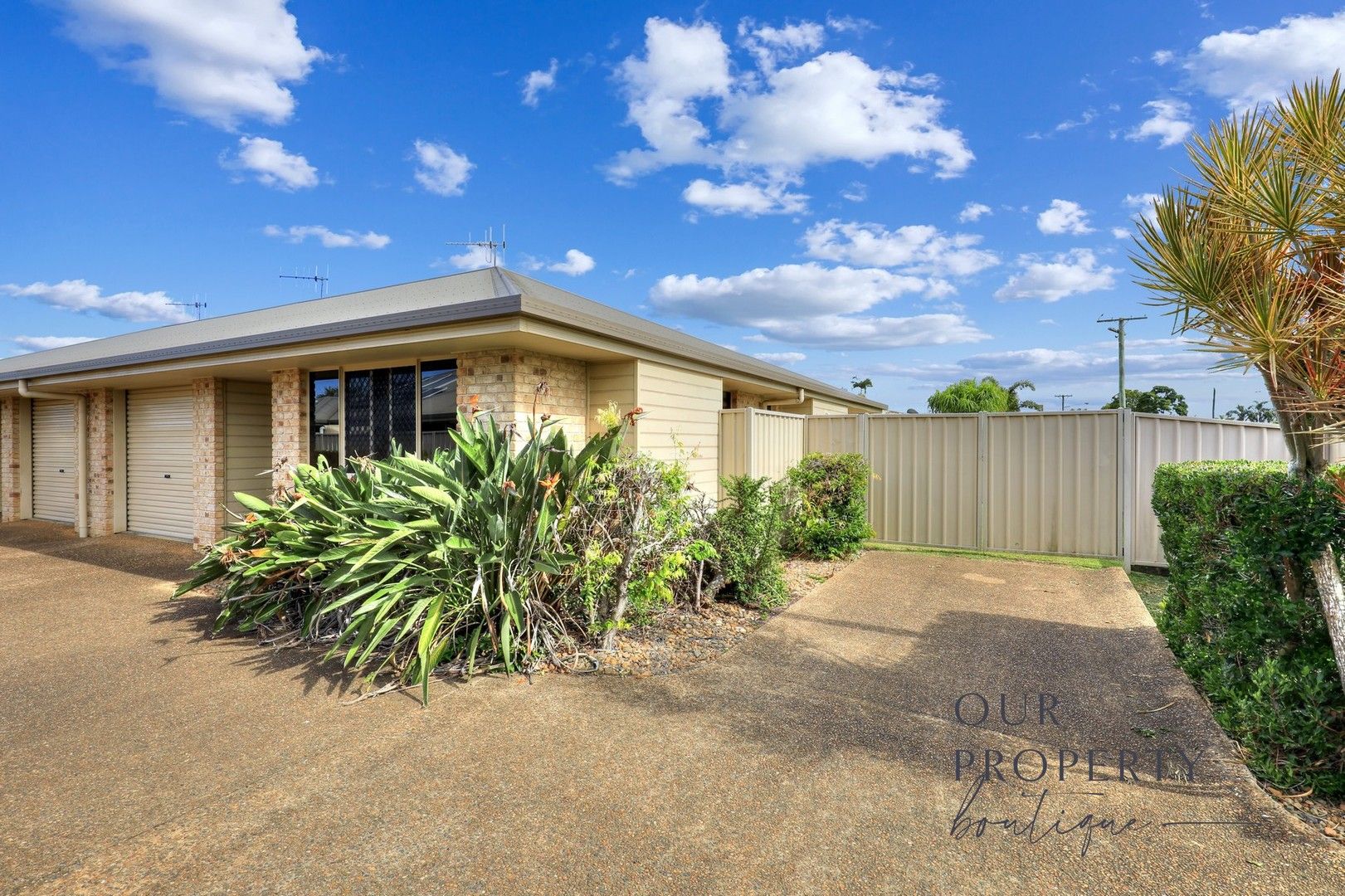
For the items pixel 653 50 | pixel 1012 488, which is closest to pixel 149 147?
pixel 653 50

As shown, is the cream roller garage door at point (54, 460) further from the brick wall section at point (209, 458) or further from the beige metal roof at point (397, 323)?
the brick wall section at point (209, 458)

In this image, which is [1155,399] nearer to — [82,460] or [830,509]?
[830,509]

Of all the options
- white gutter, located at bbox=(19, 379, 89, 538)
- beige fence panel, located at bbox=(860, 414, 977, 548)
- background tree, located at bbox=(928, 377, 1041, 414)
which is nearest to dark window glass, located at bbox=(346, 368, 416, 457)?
beige fence panel, located at bbox=(860, 414, 977, 548)

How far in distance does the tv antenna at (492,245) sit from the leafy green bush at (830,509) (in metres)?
6.25

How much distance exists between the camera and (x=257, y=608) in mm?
5387

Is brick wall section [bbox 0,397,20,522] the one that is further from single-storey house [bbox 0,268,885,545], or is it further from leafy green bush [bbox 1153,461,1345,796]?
leafy green bush [bbox 1153,461,1345,796]

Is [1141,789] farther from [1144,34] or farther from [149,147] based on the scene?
[149,147]

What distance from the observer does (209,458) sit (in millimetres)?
9422

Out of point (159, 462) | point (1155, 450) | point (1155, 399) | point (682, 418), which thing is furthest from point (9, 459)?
point (1155, 399)

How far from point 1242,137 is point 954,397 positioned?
2610cm

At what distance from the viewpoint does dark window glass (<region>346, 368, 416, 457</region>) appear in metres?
7.57

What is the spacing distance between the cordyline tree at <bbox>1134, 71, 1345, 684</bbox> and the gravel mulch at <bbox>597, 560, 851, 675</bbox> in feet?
11.4

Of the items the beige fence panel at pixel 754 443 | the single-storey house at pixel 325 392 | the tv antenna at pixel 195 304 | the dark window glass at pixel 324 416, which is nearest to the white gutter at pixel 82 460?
the single-storey house at pixel 325 392

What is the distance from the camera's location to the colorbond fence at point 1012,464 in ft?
25.8
